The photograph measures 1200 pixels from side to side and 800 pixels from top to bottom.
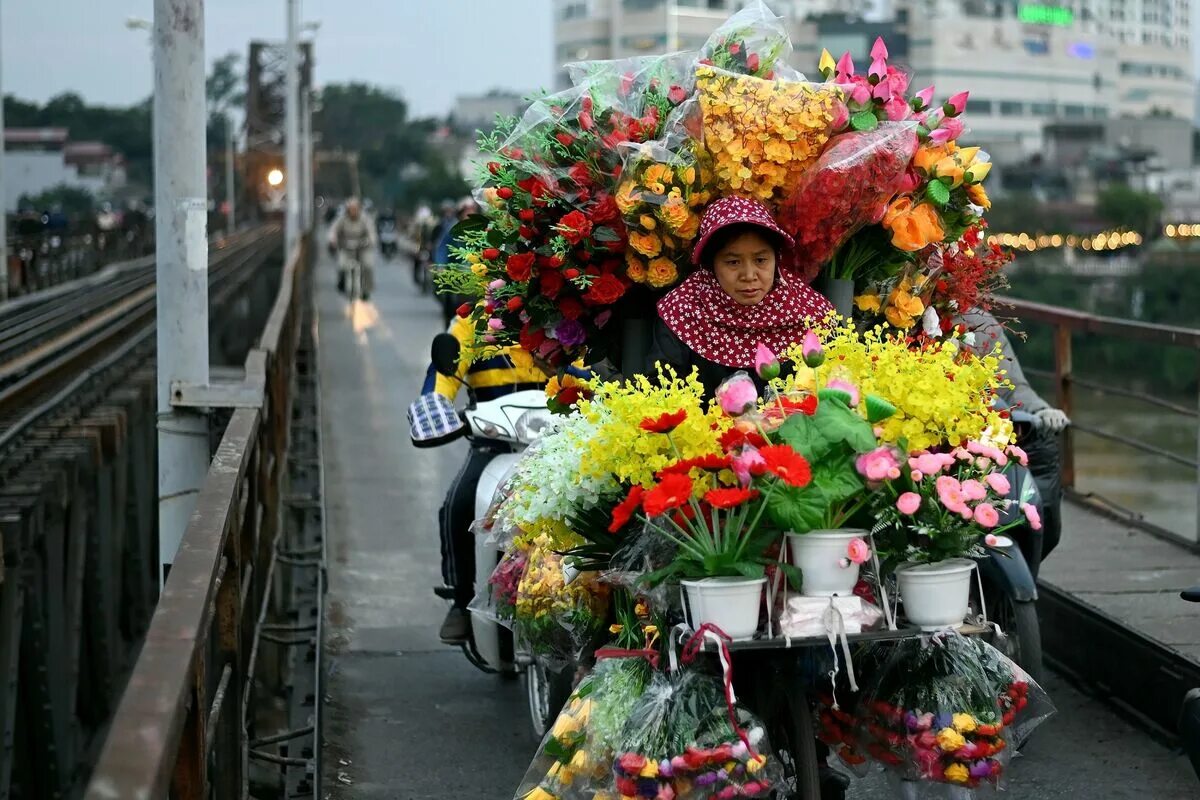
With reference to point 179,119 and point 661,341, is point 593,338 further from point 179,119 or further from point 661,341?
point 179,119

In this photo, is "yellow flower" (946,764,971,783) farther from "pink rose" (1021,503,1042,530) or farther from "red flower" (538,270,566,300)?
"red flower" (538,270,566,300)

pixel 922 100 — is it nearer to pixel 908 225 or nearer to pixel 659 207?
pixel 908 225

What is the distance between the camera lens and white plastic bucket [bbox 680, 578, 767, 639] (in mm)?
3926

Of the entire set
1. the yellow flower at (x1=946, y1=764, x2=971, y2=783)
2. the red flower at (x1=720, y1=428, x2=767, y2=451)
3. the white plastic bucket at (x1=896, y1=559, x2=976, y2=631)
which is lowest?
the yellow flower at (x1=946, y1=764, x2=971, y2=783)


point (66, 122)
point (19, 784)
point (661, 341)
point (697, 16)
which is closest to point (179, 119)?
point (661, 341)

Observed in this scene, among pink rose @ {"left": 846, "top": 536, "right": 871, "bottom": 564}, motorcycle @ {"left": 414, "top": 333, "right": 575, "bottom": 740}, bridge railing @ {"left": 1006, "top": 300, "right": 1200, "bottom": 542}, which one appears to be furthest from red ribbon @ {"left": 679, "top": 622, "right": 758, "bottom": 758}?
bridge railing @ {"left": 1006, "top": 300, "right": 1200, "bottom": 542}

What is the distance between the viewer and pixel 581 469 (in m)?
4.20

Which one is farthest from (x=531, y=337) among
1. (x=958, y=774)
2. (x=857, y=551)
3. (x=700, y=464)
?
(x=958, y=774)

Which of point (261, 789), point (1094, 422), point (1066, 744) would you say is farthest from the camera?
point (1094, 422)

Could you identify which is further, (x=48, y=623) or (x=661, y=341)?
(x=48, y=623)

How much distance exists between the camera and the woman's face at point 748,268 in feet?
15.9

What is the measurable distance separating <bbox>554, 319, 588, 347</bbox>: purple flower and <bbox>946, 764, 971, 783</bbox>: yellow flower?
1.86 m

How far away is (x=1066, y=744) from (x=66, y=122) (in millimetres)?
174948

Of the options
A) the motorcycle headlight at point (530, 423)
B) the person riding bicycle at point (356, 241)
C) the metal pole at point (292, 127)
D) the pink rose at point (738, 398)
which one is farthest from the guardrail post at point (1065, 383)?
the metal pole at point (292, 127)
